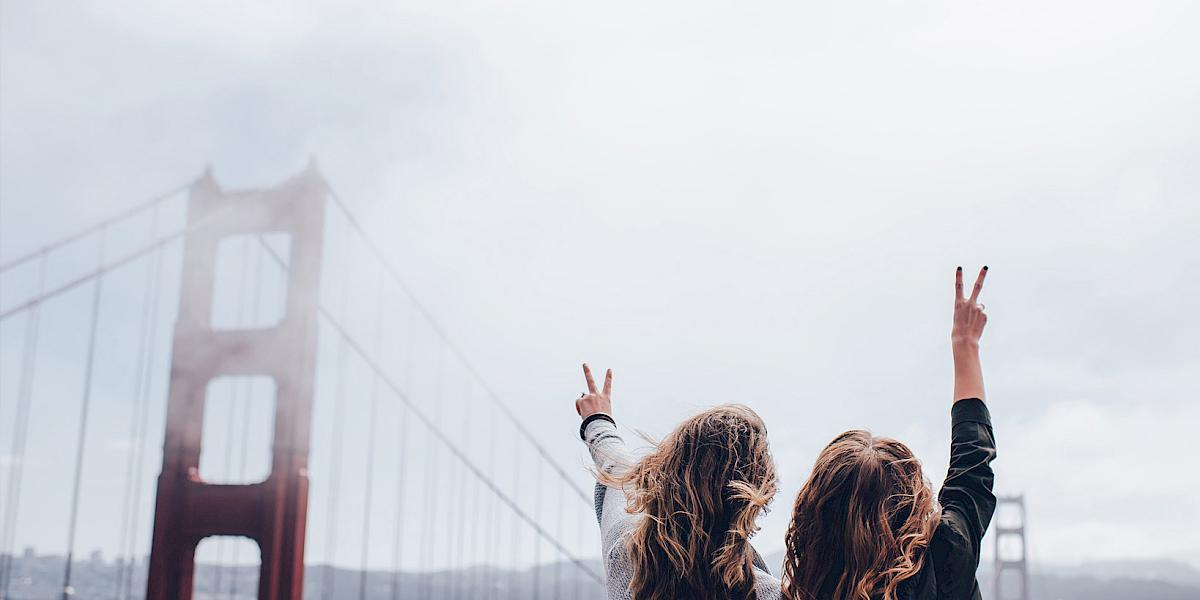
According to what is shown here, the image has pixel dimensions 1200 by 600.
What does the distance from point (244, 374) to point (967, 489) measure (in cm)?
583

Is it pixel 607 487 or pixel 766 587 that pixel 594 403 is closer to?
pixel 607 487

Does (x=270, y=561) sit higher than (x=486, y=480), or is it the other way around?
(x=486, y=480)

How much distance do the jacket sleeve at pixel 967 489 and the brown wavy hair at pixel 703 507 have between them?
192mm

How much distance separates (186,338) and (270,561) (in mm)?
1562

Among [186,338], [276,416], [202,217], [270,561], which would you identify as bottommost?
[270,561]

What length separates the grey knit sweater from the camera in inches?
44.2

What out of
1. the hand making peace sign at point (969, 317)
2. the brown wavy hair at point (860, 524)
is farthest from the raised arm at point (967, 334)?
the brown wavy hair at point (860, 524)

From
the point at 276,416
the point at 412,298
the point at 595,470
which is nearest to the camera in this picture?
the point at 595,470

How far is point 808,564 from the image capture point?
1116 millimetres

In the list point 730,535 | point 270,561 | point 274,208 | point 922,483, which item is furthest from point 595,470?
point 274,208

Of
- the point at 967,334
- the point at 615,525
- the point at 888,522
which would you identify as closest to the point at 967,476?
the point at 888,522

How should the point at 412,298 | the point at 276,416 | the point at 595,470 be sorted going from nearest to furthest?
1. the point at 595,470
2. the point at 276,416
3. the point at 412,298

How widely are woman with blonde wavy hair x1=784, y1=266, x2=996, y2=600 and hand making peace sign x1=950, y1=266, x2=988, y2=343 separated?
135 millimetres

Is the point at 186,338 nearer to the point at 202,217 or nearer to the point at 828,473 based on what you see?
the point at 202,217
